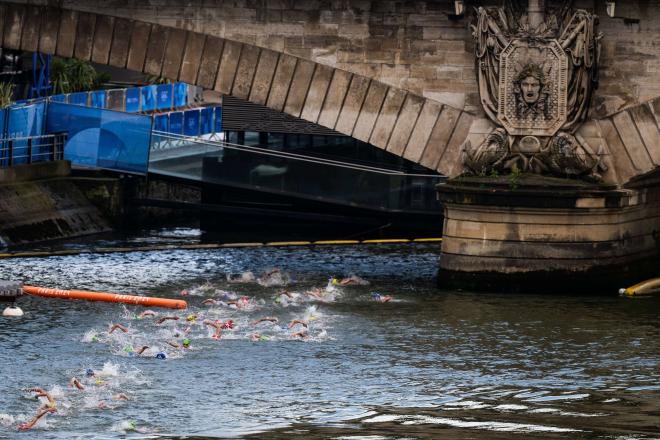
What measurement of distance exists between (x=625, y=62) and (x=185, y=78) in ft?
30.9

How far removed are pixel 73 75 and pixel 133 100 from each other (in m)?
7.52

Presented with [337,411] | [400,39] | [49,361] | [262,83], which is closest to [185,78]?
[262,83]

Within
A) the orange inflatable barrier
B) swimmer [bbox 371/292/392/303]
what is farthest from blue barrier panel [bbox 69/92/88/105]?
swimmer [bbox 371/292/392/303]

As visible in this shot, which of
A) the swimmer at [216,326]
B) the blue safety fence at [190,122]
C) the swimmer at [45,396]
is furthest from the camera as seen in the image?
the blue safety fence at [190,122]

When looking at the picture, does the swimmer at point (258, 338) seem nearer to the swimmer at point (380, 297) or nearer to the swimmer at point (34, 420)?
the swimmer at point (380, 297)

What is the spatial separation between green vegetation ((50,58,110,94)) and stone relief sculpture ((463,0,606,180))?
38953mm

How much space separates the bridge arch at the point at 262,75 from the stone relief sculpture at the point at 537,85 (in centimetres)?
101

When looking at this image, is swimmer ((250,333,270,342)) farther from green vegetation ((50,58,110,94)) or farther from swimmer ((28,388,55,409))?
green vegetation ((50,58,110,94))

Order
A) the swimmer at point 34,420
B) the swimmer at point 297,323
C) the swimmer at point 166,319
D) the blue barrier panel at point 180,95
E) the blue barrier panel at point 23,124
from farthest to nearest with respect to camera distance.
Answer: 1. the blue barrier panel at point 180,95
2. the blue barrier panel at point 23,124
3. the swimmer at point 166,319
4. the swimmer at point 297,323
5. the swimmer at point 34,420

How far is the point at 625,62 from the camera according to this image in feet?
118

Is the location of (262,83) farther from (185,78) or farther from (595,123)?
(595,123)

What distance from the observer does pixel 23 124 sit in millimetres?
48375

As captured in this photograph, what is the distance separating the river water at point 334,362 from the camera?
24.8 m

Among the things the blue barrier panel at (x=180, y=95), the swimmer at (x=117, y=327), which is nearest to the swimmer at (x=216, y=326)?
the swimmer at (x=117, y=327)
